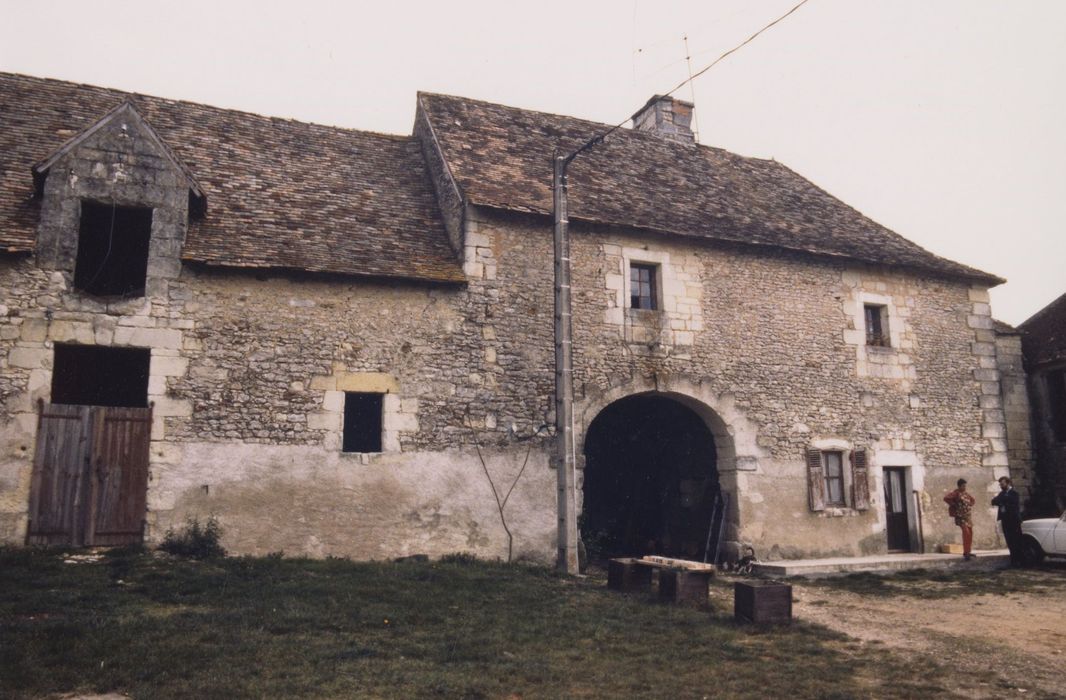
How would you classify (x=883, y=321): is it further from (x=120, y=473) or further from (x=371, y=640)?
(x=120, y=473)

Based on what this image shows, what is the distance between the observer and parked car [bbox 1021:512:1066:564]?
1242 cm

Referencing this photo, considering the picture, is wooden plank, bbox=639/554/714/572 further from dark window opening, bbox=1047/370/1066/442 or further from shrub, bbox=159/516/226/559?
dark window opening, bbox=1047/370/1066/442

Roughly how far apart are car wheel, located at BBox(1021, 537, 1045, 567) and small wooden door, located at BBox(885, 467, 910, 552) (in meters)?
1.92

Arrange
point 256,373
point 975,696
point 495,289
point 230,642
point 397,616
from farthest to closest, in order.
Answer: point 495,289, point 256,373, point 397,616, point 230,642, point 975,696

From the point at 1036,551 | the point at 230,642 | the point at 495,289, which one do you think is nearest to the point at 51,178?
the point at 495,289

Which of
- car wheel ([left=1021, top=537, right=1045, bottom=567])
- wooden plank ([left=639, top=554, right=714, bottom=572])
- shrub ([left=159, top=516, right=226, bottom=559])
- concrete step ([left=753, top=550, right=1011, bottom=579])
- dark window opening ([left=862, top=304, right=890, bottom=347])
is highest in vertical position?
dark window opening ([left=862, top=304, right=890, bottom=347])

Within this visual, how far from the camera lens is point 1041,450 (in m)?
16.5

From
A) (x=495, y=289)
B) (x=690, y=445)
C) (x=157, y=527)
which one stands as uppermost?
(x=495, y=289)

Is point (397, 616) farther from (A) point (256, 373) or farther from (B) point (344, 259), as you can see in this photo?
(B) point (344, 259)

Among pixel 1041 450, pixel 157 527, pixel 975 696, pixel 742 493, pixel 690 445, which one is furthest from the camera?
pixel 1041 450

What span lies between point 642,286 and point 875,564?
5709mm

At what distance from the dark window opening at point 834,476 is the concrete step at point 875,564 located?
103 cm

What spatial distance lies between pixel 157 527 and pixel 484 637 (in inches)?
205

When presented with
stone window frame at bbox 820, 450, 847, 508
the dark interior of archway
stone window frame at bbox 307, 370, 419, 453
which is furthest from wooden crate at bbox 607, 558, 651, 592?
stone window frame at bbox 820, 450, 847, 508
